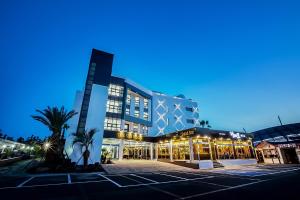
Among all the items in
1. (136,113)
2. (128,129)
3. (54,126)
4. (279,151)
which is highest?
(136,113)

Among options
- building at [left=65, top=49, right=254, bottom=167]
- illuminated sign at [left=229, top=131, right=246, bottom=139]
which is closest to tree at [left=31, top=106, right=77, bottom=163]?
building at [left=65, top=49, right=254, bottom=167]

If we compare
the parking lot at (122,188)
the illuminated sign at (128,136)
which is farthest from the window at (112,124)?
the parking lot at (122,188)

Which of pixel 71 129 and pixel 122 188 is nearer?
pixel 122 188

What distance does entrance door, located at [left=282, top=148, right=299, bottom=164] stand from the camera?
27450 mm

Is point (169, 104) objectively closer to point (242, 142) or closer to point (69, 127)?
point (242, 142)

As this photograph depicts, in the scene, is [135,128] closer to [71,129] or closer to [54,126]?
[71,129]

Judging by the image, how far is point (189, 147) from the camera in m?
23.9

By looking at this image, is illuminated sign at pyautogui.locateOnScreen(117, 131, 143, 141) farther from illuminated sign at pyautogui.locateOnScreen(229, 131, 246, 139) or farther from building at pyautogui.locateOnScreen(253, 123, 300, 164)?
building at pyautogui.locateOnScreen(253, 123, 300, 164)

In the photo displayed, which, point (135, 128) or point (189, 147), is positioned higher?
point (135, 128)

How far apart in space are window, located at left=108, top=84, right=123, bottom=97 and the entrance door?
32.9 meters

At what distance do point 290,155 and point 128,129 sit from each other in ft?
99.2

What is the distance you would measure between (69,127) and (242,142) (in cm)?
3128

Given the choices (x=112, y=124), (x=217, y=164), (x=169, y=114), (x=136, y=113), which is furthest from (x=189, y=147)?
(x=169, y=114)

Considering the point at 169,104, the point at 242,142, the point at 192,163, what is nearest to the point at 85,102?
the point at 192,163
